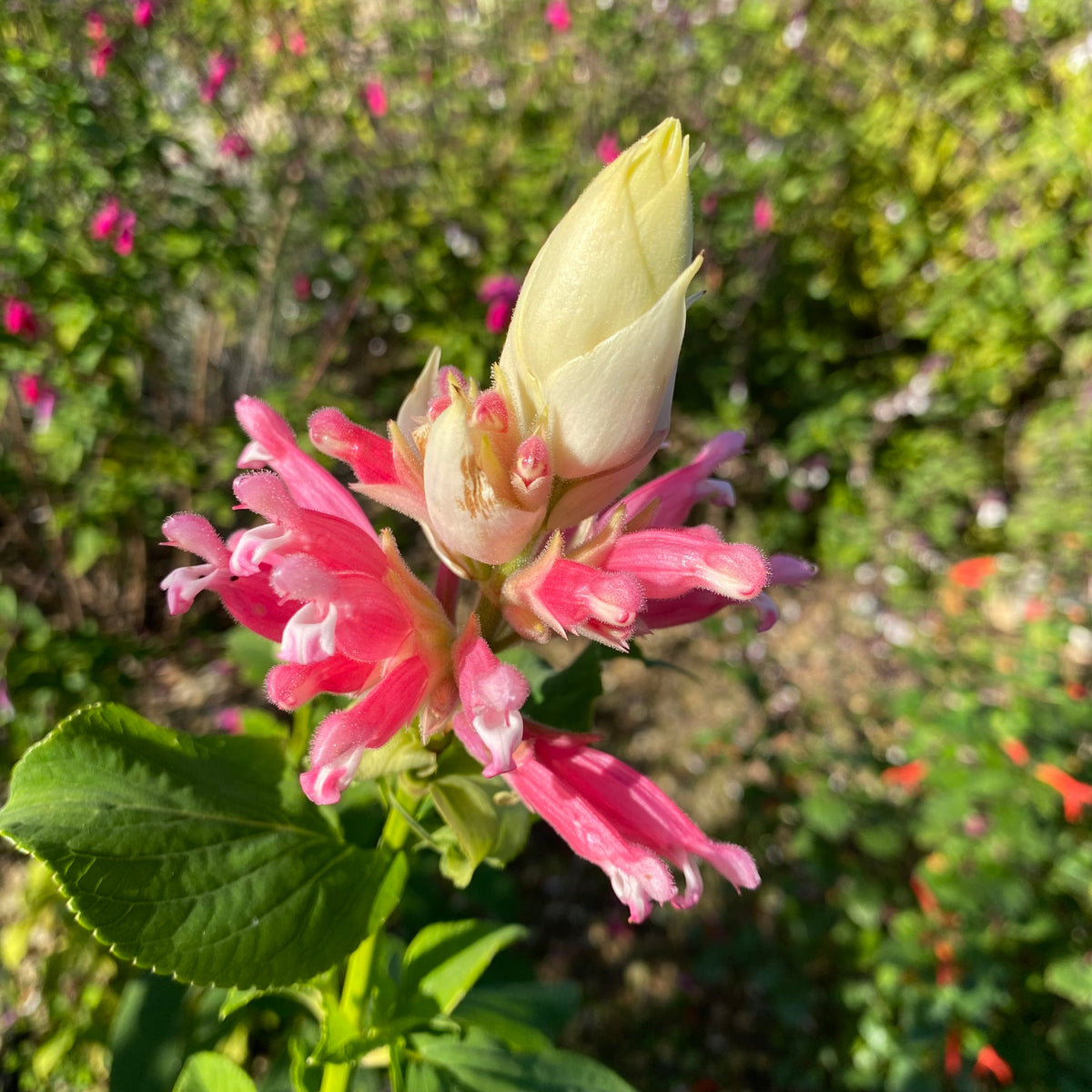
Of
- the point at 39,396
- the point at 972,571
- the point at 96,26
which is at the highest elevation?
the point at 96,26

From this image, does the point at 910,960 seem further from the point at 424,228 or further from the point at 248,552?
the point at 424,228

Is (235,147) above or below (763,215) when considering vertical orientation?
above

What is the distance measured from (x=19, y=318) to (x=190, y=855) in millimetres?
2010

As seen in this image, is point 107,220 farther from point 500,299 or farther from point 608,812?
point 608,812

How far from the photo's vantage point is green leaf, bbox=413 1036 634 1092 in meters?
0.99

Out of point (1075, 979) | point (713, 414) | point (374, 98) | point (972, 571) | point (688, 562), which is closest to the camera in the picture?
point (688, 562)

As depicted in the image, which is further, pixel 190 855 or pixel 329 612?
pixel 190 855

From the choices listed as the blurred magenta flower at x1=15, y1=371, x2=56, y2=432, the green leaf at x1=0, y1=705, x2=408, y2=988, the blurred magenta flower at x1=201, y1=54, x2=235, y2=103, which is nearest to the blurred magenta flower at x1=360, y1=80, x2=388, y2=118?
the blurred magenta flower at x1=201, y1=54, x2=235, y2=103

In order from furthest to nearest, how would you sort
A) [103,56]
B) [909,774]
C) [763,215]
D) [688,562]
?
[763,215], [103,56], [909,774], [688,562]

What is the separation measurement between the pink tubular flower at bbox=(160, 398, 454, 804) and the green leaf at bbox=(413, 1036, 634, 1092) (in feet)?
1.90

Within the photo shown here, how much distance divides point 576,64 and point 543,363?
13.8 feet

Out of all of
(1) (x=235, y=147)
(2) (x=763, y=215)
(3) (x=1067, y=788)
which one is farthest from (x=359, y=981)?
(2) (x=763, y=215)

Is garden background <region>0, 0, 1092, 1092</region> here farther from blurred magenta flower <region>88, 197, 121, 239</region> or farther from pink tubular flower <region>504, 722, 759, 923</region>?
pink tubular flower <region>504, 722, 759, 923</region>

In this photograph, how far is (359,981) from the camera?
952 mm
